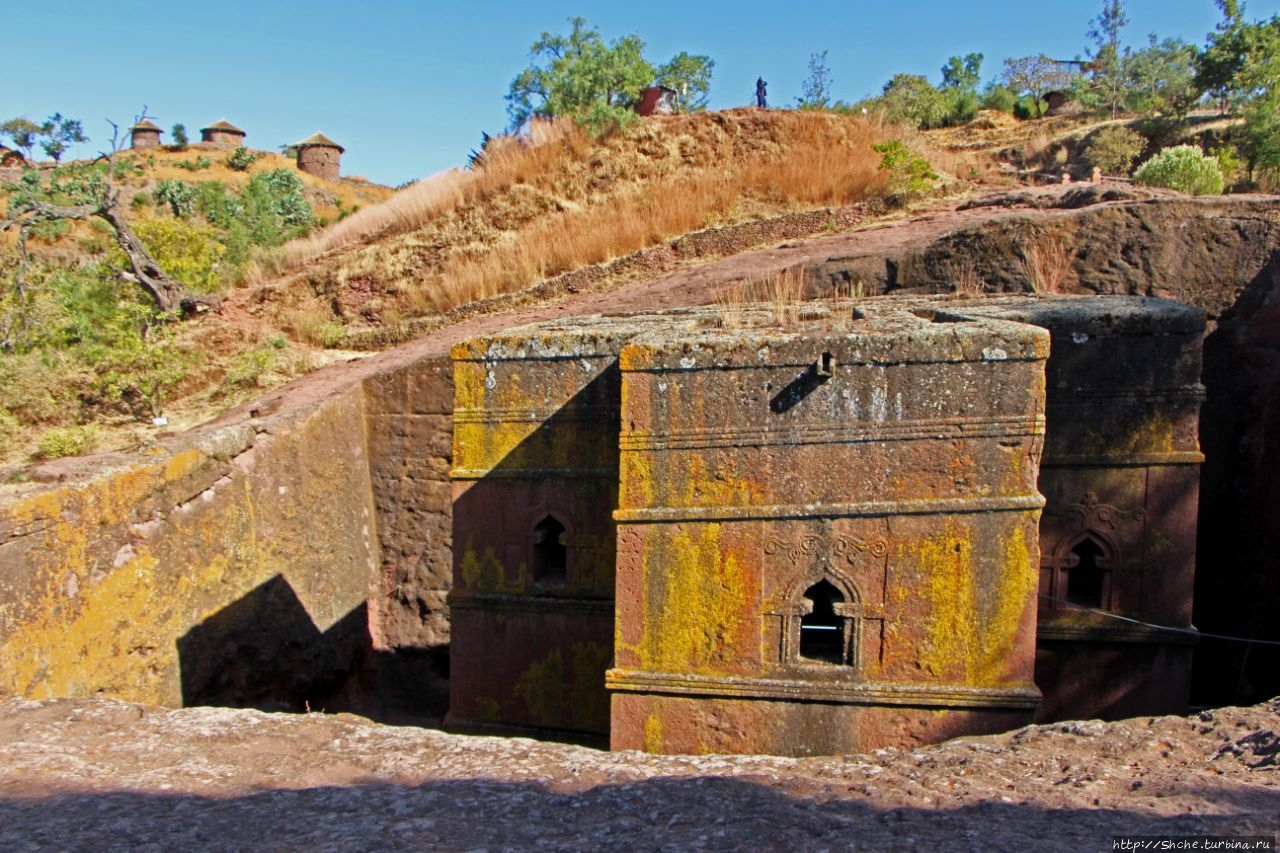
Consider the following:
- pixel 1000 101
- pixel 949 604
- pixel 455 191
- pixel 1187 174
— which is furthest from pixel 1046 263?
pixel 1000 101

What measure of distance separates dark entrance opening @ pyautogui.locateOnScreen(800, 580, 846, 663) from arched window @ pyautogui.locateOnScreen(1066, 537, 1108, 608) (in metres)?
1.49

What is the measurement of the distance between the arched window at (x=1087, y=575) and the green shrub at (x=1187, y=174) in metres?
7.40

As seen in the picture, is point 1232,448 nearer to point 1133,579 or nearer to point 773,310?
point 1133,579

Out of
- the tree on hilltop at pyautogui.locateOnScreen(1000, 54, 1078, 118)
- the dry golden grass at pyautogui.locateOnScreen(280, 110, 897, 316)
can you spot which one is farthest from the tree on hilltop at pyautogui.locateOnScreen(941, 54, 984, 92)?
the dry golden grass at pyautogui.locateOnScreen(280, 110, 897, 316)

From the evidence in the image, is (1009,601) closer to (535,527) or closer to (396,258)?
(535,527)

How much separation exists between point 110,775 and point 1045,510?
4.92 metres

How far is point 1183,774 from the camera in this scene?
3518 millimetres

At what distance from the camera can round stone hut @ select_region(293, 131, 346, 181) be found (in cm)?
4291

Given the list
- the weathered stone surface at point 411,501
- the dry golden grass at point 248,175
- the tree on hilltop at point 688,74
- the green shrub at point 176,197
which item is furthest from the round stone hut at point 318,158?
the weathered stone surface at point 411,501

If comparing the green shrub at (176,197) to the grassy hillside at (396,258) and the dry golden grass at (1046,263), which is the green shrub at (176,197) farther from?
the dry golden grass at (1046,263)

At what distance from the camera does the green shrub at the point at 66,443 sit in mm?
8906

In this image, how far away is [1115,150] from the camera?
17688 mm

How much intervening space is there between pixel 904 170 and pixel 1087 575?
8.38 metres

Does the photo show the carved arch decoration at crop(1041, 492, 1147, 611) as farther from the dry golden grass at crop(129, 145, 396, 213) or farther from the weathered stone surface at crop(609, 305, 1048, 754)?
the dry golden grass at crop(129, 145, 396, 213)
